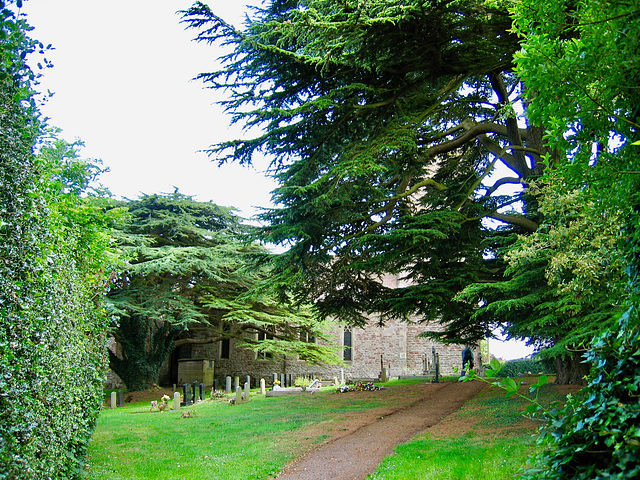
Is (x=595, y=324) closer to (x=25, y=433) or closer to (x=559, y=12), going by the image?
(x=559, y=12)

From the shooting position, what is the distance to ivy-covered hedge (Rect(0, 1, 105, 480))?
4.78 m

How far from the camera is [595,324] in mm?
9562

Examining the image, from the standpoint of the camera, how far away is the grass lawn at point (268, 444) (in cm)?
826

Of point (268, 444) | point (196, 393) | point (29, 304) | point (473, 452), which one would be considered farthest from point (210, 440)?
point (196, 393)

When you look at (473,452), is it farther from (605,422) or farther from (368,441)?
(605,422)

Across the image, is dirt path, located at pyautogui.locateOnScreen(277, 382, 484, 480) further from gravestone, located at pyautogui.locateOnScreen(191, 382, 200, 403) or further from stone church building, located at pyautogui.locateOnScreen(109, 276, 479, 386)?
stone church building, located at pyautogui.locateOnScreen(109, 276, 479, 386)

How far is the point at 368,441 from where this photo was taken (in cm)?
1084

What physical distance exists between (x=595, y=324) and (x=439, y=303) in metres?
4.95

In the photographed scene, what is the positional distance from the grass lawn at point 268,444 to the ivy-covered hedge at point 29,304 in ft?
8.14

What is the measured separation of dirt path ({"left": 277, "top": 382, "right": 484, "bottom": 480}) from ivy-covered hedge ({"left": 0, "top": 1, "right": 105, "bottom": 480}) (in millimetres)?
3894

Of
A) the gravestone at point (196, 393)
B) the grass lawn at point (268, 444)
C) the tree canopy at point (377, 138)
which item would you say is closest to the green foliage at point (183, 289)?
the gravestone at point (196, 393)

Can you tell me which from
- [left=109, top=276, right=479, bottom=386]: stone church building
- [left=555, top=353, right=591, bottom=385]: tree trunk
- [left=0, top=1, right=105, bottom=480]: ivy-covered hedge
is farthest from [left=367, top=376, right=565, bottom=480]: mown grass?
[left=109, top=276, right=479, bottom=386]: stone church building

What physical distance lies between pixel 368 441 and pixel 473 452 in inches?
106

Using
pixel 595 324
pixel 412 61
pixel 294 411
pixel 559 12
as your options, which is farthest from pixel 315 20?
pixel 294 411
